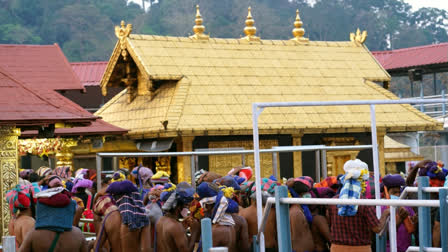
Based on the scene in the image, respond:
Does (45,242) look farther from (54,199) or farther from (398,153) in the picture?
(398,153)

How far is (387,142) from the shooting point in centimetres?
2897

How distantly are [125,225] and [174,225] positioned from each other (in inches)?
20.5

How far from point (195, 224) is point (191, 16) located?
239ft

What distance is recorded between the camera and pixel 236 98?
70.2 ft

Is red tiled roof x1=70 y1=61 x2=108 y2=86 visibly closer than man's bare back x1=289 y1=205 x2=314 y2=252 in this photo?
No

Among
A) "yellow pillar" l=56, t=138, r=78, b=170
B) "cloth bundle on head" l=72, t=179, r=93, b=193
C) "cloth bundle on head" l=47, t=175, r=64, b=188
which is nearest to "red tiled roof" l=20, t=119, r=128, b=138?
"yellow pillar" l=56, t=138, r=78, b=170

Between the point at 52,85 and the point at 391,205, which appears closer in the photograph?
the point at 391,205

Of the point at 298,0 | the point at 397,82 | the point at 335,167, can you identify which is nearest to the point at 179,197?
the point at 335,167

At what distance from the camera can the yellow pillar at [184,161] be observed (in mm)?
19906

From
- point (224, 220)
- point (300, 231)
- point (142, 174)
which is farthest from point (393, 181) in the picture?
point (142, 174)

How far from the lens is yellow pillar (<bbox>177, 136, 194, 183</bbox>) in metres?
19.9

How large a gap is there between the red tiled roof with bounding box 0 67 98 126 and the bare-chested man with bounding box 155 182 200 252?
149 inches

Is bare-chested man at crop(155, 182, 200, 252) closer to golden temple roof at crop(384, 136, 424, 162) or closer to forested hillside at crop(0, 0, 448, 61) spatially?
golden temple roof at crop(384, 136, 424, 162)

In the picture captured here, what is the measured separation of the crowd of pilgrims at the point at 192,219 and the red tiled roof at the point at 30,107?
2.33 metres
